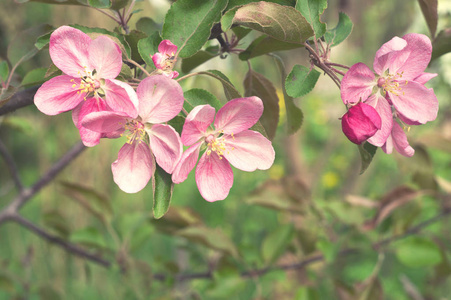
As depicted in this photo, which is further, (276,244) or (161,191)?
(276,244)

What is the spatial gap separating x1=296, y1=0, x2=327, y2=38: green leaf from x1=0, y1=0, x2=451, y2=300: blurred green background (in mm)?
147

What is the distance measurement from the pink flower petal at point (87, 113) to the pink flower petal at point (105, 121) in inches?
0.7

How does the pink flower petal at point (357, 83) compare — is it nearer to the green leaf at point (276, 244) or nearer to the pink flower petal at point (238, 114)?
the pink flower petal at point (238, 114)

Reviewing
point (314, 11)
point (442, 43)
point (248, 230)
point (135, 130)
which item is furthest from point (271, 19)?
point (248, 230)

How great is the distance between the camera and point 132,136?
1.46 feet

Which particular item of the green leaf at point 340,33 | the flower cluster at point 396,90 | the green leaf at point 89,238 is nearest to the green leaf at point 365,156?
the flower cluster at point 396,90

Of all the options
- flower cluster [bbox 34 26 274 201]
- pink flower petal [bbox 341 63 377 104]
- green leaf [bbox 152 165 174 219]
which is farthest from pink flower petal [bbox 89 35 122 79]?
pink flower petal [bbox 341 63 377 104]

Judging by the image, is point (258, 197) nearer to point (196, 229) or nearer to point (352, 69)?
point (196, 229)

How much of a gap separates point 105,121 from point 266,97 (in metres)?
0.22

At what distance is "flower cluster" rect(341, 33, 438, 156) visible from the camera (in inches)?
17.3

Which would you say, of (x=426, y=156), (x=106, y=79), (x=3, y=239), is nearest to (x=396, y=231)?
(x=426, y=156)

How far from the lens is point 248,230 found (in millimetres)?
1960

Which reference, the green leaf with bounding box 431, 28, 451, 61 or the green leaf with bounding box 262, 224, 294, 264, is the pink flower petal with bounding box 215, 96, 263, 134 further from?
the green leaf with bounding box 262, 224, 294, 264

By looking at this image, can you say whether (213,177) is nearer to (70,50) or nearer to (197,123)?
(197,123)
